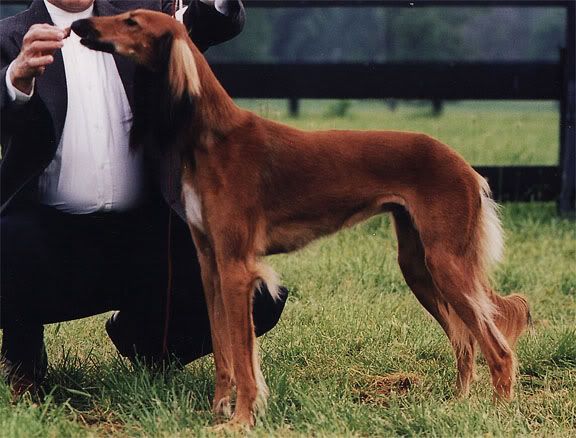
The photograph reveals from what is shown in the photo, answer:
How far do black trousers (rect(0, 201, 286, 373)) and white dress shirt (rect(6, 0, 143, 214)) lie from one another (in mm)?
91

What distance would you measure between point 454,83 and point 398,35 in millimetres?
35461

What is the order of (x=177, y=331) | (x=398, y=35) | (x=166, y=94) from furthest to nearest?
(x=398, y=35)
(x=177, y=331)
(x=166, y=94)

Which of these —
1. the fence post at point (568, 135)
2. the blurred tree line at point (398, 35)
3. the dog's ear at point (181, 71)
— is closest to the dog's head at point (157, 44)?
the dog's ear at point (181, 71)

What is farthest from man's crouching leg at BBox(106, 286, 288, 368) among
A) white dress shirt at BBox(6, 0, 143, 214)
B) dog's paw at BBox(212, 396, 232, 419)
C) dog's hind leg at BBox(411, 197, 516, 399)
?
dog's hind leg at BBox(411, 197, 516, 399)

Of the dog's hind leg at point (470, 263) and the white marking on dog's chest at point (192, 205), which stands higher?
the white marking on dog's chest at point (192, 205)

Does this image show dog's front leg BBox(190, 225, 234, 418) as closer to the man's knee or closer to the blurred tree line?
the man's knee

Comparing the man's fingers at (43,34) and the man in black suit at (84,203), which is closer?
the man's fingers at (43,34)

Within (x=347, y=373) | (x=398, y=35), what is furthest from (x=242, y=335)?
(x=398, y=35)

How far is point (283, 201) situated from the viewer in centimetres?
356

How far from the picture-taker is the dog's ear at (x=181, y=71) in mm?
3248

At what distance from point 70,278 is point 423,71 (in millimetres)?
4544

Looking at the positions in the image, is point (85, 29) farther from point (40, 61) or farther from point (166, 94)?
point (166, 94)

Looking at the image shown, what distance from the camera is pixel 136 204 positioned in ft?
12.5

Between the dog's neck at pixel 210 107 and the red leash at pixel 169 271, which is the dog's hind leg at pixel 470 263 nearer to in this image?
the dog's neck at pixel 210 107
